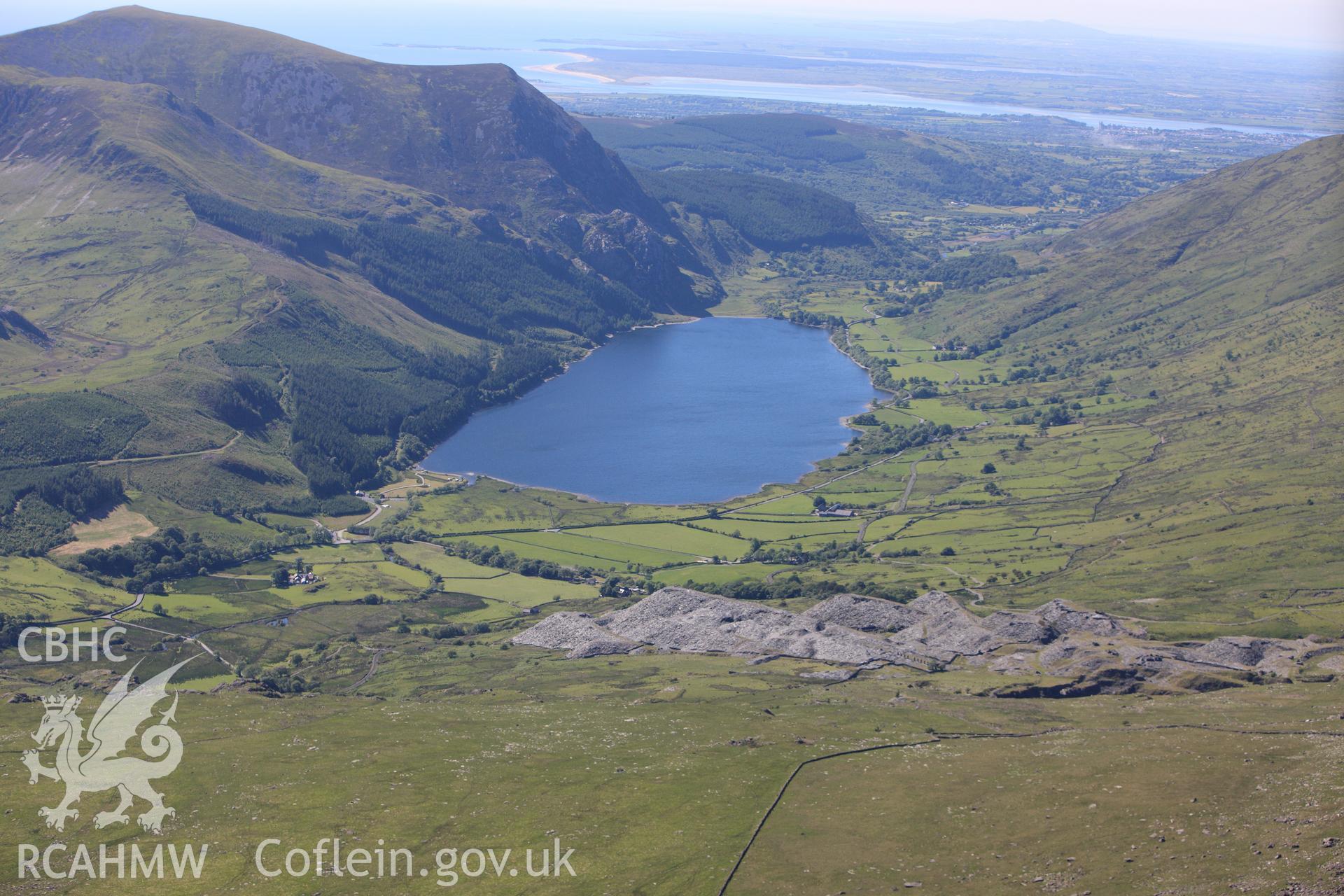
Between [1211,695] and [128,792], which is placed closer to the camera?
[128,792]

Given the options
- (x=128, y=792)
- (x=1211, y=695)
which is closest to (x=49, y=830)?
(x=128, y=792)

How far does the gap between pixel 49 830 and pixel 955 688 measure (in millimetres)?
85037

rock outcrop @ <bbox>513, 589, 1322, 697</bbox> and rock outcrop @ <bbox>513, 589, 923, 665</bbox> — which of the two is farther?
rock outcrop @ <bbox>513, 589, 923, 665</bbox>

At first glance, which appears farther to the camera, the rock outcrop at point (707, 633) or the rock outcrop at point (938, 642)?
the rock outcrop at point (707, 633)

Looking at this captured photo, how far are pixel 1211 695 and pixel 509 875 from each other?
74.0 m

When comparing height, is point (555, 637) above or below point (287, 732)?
below

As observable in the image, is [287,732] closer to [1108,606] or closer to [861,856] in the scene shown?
[861,856]

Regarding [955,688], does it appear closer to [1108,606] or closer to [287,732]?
[1108,606]

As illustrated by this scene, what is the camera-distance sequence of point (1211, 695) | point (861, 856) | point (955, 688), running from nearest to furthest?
point (861, 856) → point (1211, 695) → point (955, 688)

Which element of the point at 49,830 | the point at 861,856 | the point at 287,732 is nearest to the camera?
the point at 861,856

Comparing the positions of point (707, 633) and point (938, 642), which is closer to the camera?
point (938, 642)

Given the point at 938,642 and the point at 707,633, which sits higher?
the point at 938,642

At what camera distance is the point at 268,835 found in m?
85.6

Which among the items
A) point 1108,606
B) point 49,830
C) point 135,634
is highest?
point 49,830
